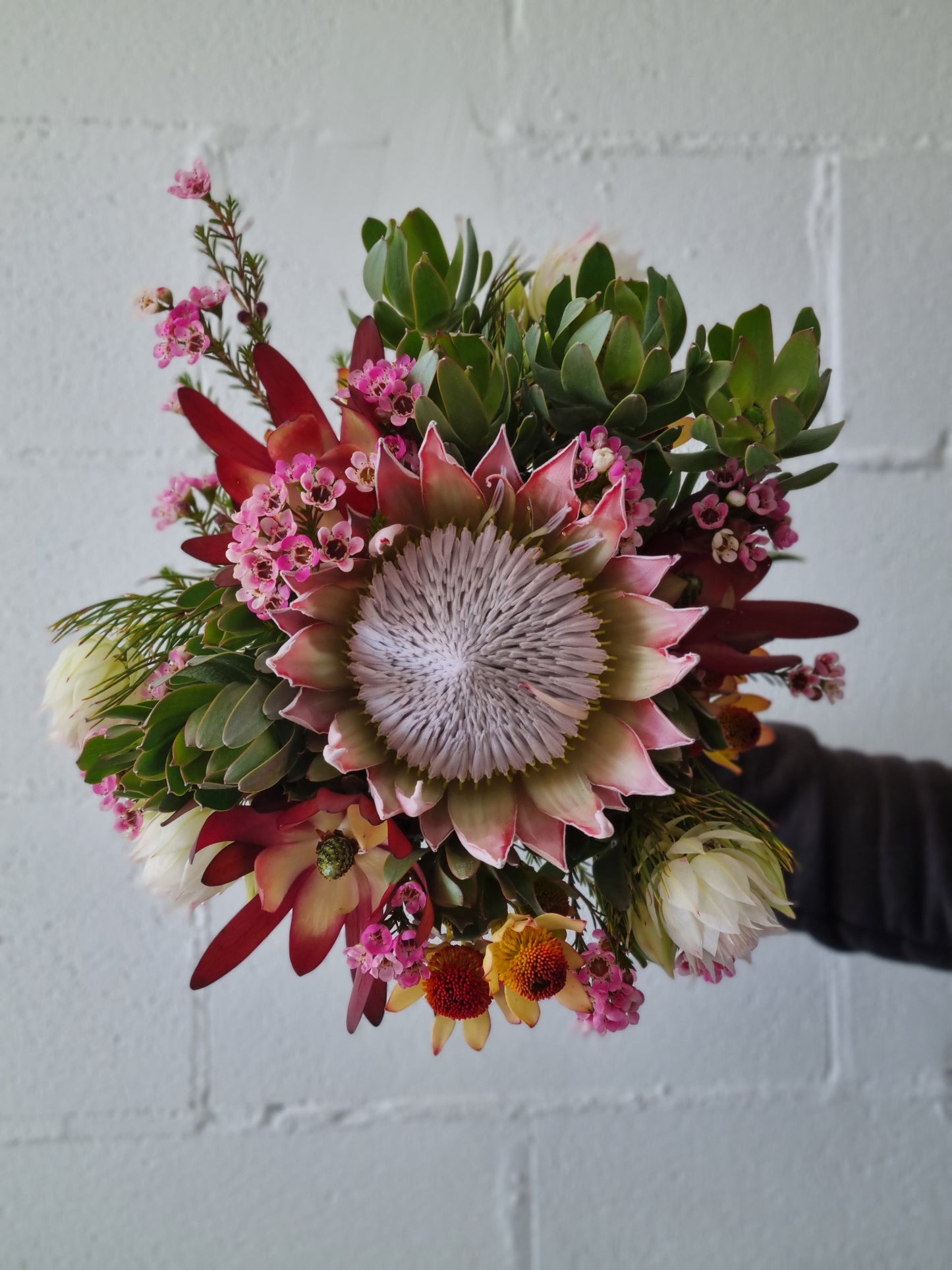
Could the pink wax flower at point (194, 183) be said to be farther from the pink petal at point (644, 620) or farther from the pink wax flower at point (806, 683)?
the pink wax flower at point (806, 683)

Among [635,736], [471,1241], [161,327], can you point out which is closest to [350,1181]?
[471,1241]

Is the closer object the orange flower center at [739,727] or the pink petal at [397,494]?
the pink petal at [397,494]

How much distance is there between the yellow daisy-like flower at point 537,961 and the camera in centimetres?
43

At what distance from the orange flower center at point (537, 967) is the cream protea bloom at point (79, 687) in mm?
259

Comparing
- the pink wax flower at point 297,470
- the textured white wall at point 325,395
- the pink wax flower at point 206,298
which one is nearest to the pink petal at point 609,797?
the pink wax flower at point 297,470

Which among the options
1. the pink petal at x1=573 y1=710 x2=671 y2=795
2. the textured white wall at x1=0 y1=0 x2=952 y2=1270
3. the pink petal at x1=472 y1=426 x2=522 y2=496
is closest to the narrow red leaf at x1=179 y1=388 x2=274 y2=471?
the pink petal at x1=472 y1=426 x2=522 y2=496

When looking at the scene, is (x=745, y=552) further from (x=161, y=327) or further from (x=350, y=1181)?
(x=350, y=1181)

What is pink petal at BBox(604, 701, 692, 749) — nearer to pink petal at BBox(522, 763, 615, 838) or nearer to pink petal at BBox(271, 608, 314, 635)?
pink petal at BBox(522, 763, 615, 838)

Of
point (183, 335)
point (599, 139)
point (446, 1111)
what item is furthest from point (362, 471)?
point (446, 1111)

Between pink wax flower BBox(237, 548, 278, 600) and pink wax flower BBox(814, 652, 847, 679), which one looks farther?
pink wax flower BBox(814, 652, 847, 679)

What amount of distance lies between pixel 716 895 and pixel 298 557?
25cm

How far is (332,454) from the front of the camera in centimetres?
43

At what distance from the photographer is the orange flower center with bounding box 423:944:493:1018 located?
0.46 metres

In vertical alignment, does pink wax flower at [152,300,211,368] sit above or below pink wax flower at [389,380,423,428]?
above
